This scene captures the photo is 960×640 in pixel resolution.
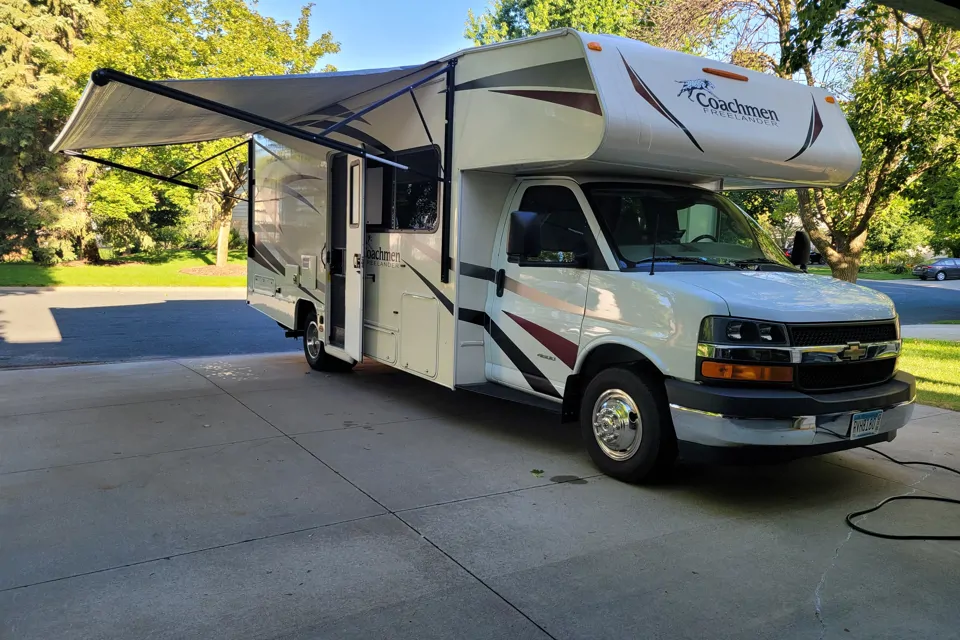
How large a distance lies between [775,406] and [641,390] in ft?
2.91

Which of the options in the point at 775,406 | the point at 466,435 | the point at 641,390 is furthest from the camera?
the point at 466,435

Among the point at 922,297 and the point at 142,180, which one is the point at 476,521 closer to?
the point at 142,180

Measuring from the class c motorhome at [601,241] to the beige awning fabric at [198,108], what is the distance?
41mm

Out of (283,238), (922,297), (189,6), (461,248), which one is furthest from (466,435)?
(922,297)

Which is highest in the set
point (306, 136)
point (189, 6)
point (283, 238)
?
point (189, 6)

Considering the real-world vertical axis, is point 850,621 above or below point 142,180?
below

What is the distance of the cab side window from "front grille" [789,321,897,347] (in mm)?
1567

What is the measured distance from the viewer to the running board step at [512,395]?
596cm

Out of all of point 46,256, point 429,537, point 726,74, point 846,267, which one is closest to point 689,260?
point 726,74

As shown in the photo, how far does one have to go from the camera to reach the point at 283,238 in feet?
31.6

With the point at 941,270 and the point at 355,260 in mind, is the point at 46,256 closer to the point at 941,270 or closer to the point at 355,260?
the point at 355,260

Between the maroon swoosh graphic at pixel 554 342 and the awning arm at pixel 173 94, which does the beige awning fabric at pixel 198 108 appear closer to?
the awning arm at pixel 173 94

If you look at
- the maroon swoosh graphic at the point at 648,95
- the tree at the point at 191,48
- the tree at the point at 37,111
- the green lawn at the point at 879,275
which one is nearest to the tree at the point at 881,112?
the maroon swoosh graphic at the point at 648,95

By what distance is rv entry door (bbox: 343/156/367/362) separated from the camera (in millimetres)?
7613
